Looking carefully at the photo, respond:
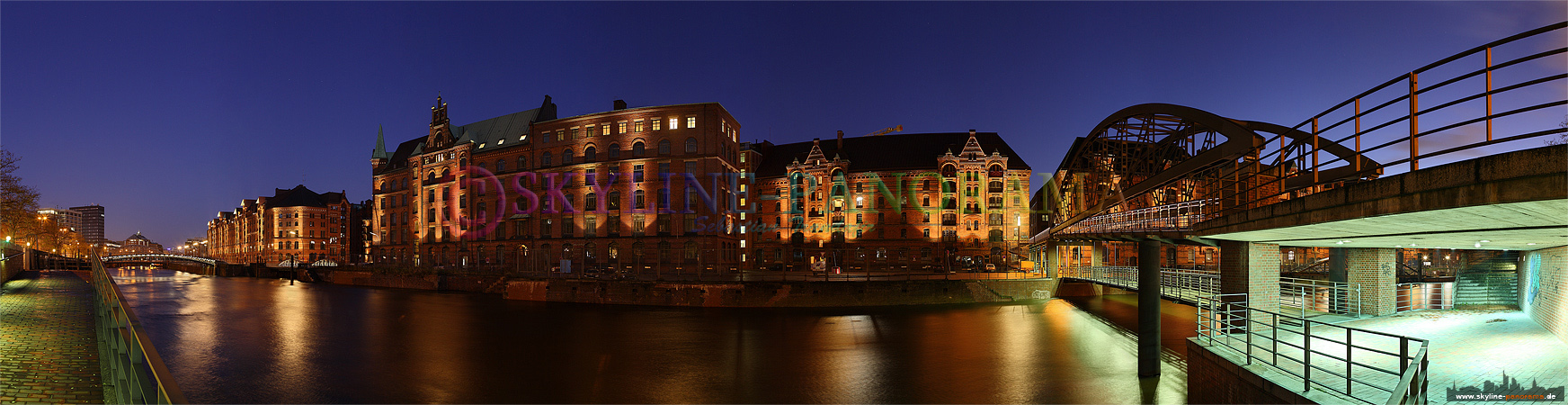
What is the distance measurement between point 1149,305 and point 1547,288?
765cm

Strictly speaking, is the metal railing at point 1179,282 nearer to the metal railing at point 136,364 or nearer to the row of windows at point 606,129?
the metal railing at point 136,364

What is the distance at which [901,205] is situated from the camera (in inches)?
2606

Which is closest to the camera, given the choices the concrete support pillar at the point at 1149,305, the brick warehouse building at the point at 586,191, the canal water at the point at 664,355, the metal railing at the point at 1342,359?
the metal railing at the point at 1342,359

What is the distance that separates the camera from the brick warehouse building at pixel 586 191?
59250 mm

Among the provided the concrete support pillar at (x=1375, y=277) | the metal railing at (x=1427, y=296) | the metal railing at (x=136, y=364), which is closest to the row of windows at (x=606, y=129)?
the metal railing at (x=1427, y=296)

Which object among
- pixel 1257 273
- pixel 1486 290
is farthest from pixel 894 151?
pixel 1257 273

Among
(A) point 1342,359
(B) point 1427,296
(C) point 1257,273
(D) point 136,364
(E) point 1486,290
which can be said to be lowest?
(B) point 1427,296

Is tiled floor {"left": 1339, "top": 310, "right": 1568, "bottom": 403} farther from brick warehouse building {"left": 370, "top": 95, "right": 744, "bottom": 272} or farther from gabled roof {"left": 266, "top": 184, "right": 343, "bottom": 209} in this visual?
gabled roof {"left": 266, "top": 184, "right": 343, "bottom": 209}

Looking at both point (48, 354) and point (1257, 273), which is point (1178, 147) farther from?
point (48, 354)

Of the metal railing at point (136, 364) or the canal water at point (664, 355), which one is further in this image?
the canal water at point (664, 355)

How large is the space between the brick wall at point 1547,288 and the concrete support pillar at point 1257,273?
4197 mm

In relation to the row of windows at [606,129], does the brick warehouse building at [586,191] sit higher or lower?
lower

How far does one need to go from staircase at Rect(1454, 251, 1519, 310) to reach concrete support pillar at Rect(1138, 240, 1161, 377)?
330 inches

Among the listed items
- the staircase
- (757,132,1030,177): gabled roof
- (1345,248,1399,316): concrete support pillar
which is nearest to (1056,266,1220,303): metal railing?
(1345,248,1399,316): concrete support pillar
